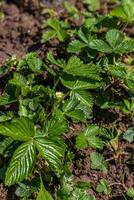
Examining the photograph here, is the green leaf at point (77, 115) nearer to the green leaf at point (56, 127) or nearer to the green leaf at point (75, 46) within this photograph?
the green leaf at point (56, 127)

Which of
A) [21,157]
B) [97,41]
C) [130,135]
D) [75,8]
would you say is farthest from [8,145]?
[75,8]

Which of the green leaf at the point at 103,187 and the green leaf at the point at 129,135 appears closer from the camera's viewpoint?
the green leaf at the point at 103,187

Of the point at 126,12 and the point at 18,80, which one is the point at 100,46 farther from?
the point at 18,80

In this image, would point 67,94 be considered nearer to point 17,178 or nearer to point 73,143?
point 73,143

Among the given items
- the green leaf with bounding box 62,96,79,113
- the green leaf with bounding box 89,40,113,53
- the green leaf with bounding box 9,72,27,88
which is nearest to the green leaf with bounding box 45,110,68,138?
the green leaf with bounding box 62,96,79,113

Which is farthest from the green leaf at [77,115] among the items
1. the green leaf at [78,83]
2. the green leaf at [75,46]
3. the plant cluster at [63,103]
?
the green leaf at [75,46]

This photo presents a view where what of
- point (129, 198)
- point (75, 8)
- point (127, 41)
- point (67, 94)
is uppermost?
point (75, 8)

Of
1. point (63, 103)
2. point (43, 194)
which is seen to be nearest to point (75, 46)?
point (63, 103)
